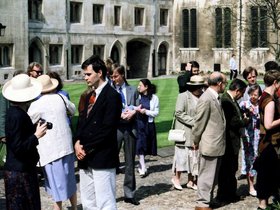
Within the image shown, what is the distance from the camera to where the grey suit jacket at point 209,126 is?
288 inches

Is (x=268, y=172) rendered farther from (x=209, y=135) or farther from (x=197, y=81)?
(x=197, y=81)

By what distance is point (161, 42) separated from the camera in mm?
42594

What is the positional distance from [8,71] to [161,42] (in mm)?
13985

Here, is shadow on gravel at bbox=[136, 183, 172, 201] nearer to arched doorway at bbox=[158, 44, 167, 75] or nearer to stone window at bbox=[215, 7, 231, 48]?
stone window at bbox=[215, 7, 231, 48]

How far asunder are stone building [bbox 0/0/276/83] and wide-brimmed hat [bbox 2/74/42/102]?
1042 inches

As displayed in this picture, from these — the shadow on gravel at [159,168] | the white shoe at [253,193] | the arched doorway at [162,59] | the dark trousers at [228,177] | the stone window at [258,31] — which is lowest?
the white shoe at [253,193]

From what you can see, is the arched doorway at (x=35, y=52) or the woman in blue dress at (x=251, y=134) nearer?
the woman in blue dress at (x=251, y=134)

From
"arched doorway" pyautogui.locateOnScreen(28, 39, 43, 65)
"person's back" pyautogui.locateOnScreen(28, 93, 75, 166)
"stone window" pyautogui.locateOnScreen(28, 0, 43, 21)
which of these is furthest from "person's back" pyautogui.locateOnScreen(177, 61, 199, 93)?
"arched doorway" pyautogui.locateOnScreen(28, 39, 43, 65)

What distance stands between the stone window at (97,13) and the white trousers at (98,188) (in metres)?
32.4

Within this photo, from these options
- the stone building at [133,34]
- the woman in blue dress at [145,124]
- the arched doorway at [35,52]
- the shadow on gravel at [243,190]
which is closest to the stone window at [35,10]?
the stone building at [133,34]

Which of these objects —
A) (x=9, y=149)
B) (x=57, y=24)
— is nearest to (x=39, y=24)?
(x=57, y=24)

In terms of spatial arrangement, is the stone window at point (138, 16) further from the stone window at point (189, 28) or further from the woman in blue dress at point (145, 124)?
the woman in blue dress at point (145, 124)

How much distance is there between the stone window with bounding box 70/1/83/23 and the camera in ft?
120

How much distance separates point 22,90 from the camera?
19.1 ft
